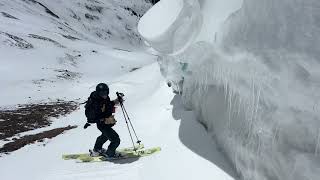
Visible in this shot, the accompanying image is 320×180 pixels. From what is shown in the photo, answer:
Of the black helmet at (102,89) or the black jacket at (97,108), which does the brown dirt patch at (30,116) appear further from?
the black helmet at (102,89)

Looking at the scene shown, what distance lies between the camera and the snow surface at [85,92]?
11047 mm

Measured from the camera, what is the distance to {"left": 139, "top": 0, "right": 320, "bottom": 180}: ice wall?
6.21 meters

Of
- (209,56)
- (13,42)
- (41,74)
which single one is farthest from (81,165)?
(13,42)

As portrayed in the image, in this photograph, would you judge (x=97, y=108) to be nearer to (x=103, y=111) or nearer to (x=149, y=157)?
(x=103, y=111)

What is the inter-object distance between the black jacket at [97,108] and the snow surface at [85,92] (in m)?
1.26

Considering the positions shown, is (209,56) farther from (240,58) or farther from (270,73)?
(270,73)

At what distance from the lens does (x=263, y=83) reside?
756 cm

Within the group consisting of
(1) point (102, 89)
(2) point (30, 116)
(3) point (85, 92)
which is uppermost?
(3) point (85, 92)

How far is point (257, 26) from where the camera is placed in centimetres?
783

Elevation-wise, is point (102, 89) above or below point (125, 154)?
above

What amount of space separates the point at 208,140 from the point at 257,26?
417 cm

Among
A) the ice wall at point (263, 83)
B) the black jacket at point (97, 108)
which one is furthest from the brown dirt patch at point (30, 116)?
the ice wall at point (263, 83)

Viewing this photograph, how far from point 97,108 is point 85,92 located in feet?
93.4

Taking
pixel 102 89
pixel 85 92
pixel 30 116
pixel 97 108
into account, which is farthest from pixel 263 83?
pixel 85 92
